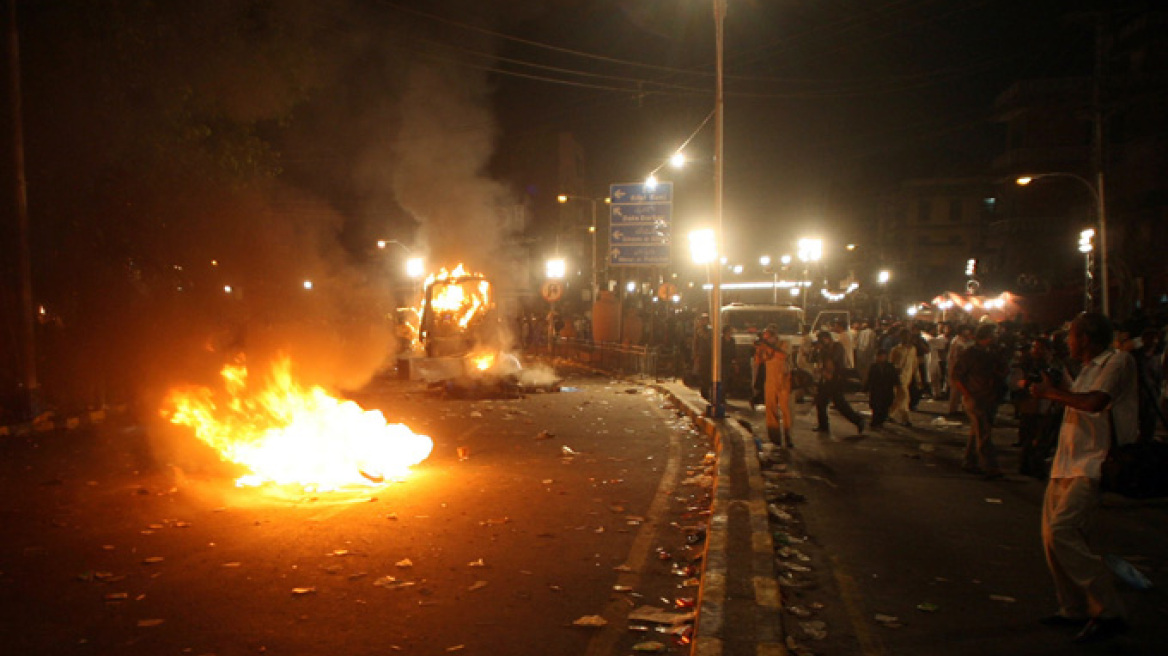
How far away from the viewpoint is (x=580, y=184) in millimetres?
64500

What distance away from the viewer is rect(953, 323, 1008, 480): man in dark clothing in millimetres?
9836

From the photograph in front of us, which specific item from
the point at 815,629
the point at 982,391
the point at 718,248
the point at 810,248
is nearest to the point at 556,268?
the point at 810,248

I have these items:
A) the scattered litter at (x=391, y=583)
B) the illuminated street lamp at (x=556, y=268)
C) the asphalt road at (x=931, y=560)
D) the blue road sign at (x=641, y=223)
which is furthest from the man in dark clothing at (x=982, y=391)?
the illuminated street lamp at (x=556, y=268)

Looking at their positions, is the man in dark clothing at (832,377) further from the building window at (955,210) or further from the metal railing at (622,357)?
the building window at (955,210)

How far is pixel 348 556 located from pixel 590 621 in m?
2.35

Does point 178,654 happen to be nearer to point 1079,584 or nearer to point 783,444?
point 1079,584

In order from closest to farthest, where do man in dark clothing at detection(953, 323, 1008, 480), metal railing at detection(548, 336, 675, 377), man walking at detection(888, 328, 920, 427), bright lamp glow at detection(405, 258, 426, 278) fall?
man in dark clothing at detection(953, 323, 1008, 480) < man walking at detection(888, 328, 920, 427) < metal railing at detection(548, 336, 675, 377) < bright lamp glow at detection(405, 258, 426, 278)

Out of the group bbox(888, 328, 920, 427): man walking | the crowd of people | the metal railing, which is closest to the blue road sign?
the metal railing

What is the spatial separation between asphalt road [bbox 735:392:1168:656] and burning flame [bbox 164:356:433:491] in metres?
4.70

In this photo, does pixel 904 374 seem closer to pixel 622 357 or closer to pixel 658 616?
pixel 658 616

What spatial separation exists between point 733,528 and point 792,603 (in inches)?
59.5

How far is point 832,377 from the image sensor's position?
1320 cm

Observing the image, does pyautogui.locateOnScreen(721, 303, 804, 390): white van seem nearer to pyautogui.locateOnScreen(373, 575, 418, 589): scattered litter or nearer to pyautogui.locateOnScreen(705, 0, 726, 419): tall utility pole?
pyautogui.locateOnScreen(705, 0, 726, 419): tall utility pole

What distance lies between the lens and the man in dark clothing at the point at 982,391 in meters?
9.84
